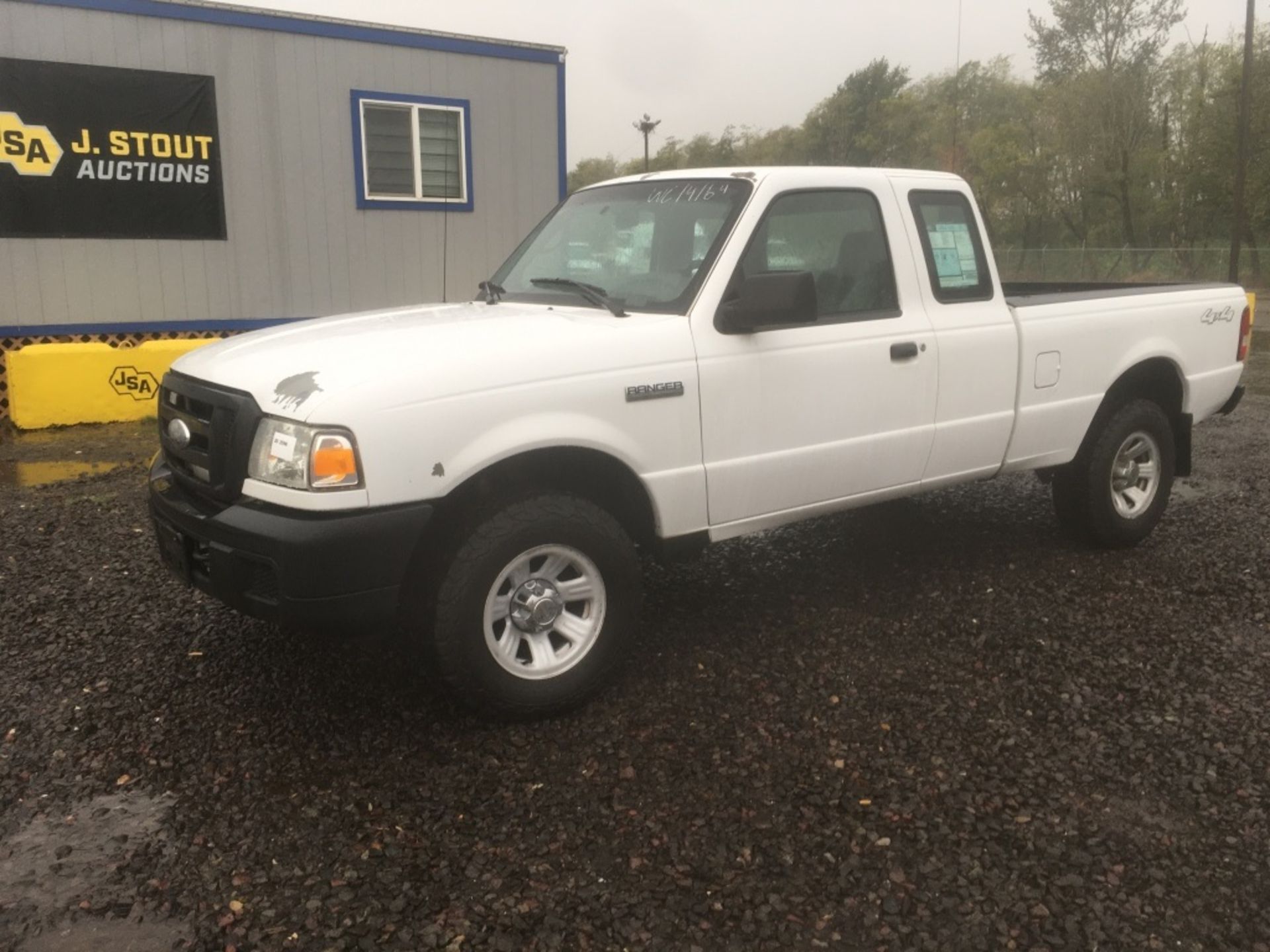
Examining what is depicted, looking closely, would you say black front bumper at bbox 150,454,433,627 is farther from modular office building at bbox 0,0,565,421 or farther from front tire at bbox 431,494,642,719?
modular office building at bbox 0,0,565,421

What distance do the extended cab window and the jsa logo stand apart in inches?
315

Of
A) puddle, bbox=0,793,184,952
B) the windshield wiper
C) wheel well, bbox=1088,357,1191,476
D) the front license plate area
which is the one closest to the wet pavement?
the front license plate area

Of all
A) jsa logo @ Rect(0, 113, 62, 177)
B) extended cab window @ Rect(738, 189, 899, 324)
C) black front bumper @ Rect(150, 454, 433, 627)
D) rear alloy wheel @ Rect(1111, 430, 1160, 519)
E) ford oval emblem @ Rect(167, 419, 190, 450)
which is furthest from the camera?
jsa logo @ Rect(0, 113, 62, 177)

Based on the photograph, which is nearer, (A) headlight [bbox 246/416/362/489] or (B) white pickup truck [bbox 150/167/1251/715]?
(A) headlight [bbox 246/416/362/489]

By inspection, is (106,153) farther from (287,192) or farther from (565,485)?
(565,485)

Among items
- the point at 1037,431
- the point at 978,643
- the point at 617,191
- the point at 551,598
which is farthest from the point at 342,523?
the point at 1037,431

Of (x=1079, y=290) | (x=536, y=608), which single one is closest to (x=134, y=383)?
(x=536, y=608)

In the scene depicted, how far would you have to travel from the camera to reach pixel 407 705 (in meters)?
3.88

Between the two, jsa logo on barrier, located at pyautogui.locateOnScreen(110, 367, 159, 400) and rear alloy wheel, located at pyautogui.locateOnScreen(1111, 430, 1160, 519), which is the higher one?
jsa logo on barrier, located at pyautogui.locateOnScreen(110, 367, 159, 400)

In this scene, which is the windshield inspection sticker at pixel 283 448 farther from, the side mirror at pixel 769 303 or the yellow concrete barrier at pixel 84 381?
the yellow concrete barrier at pixel 84 381

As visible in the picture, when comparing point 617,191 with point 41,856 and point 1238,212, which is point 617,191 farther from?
point 1238,212

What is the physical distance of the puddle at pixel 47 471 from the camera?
744cm

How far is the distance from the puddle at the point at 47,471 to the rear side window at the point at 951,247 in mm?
5952

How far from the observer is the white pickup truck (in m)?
3.30
